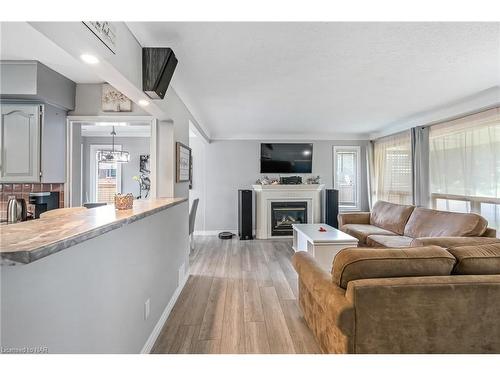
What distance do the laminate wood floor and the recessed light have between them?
199 cm

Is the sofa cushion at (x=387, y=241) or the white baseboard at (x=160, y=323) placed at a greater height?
the sofa cushion at (x=387, y=241)

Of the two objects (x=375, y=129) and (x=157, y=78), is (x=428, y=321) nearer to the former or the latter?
(x=157, y=78)

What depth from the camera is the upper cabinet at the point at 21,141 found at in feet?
8.56

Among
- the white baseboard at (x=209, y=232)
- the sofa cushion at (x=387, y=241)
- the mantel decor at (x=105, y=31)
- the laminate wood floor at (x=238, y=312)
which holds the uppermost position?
the mantel decor at (x=105, y=31)

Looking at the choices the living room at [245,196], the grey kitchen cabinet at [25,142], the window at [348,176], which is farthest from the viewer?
the window at [348,176]

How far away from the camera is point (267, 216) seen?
6023mm

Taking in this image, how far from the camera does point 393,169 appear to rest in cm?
550

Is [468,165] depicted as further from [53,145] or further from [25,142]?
[25,142]

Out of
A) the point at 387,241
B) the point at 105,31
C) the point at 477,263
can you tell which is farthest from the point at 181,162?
the point at 387,241

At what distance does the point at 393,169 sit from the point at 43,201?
5.89 metres

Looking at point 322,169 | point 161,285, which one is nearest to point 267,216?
point 322,169

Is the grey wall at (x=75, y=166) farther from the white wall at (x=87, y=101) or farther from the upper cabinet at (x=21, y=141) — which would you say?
the upper cabinet at (x=21, y=141)

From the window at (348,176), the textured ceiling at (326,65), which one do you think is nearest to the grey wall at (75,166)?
the textured ceiling at (326,65)

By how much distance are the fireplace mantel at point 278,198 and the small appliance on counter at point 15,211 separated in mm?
4209
